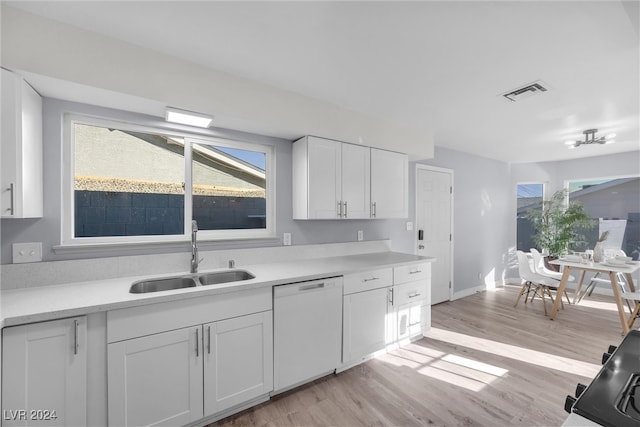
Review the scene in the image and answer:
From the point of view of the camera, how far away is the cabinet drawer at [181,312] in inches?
60.7

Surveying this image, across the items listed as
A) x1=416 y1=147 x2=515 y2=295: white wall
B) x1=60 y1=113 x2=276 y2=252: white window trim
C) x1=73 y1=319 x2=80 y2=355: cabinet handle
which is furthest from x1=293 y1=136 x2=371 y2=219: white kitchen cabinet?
x1=73 y1=319 x2=80 y2=355: cabinet handle

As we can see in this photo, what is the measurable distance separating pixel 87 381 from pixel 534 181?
276 inches

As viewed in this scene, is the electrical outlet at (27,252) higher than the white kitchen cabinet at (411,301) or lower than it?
higher

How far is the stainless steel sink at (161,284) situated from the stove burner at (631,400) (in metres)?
2.24

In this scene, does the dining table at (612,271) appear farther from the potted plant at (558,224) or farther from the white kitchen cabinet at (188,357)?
the white kitchen cabinet at (188,357)

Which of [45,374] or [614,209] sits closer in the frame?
[45,374]

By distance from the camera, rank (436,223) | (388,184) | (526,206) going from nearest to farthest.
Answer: (388,184) → (436,223) → (526,206)

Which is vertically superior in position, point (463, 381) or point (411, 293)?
point (411, 293)

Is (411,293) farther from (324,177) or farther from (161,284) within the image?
(161,284)

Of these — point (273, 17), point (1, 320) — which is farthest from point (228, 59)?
point (1, 320)

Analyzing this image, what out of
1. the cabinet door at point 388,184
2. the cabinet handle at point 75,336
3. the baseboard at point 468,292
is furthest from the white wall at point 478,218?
the cabinet handle at point 75,336

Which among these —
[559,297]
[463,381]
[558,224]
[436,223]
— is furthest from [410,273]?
[558,224]

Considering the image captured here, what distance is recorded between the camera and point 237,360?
6.19 ft

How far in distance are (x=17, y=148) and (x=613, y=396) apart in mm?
2655
